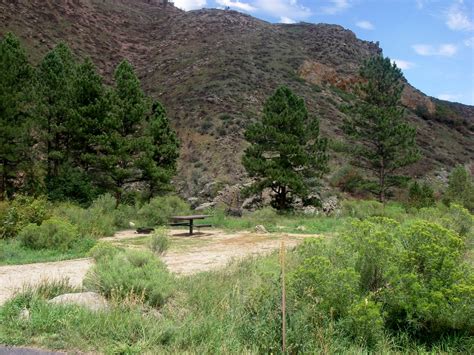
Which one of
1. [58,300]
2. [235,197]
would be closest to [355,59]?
[235,197]

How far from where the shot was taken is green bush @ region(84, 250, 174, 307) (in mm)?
6527

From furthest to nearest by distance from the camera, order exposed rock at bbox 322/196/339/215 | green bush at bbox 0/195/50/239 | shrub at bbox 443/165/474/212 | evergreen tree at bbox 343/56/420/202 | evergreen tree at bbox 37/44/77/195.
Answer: exposed rock at bbox 322/196/339/215 → evergreen tree at bbox 343/56/420/202 → shrub at bbox 443/165/474/212 → evergreen tree at bbox 37/44/77/195 → green bush at bbox 0/195/50/239

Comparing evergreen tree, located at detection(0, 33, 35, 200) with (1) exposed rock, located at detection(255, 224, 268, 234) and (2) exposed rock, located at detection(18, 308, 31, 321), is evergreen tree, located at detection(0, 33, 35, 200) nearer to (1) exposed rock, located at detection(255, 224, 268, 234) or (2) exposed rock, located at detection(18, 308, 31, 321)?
(1) exposed rock, located at detection(255, 224, 268, 234)

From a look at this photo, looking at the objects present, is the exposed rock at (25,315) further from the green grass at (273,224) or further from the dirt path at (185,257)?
the green grass at (273,224)

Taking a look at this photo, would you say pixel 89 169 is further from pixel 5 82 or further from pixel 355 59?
pixel 355 59

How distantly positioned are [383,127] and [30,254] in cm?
2123

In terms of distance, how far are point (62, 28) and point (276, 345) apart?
55.6m

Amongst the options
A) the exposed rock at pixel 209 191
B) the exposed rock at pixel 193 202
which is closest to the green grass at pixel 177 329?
the exposed rock at pixel 193 202

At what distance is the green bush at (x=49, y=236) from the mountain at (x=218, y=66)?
19.0m

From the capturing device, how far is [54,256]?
37.8ft

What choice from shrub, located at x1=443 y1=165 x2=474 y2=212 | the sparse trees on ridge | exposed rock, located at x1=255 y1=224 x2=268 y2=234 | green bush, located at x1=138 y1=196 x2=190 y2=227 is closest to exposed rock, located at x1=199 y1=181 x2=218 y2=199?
the sparse trees on ridge

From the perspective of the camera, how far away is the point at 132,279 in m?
6.72

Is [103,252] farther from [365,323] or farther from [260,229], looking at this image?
[260,229]

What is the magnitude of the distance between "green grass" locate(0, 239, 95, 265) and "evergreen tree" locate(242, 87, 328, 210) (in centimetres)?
1346
